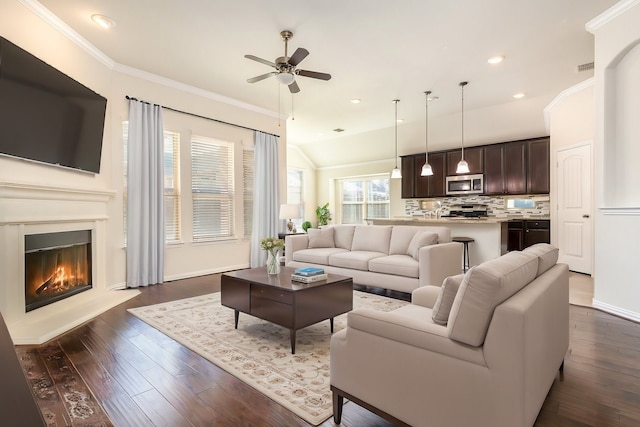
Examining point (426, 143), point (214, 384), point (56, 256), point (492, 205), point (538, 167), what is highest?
point (426, 143)

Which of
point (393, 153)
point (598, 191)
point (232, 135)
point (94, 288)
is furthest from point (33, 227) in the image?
point (393, 153)

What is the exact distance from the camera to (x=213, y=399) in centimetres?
202

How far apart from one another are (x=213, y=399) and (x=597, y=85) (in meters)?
4.84

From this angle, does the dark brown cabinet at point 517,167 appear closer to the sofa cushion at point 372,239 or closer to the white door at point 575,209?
the white door at point 575,209

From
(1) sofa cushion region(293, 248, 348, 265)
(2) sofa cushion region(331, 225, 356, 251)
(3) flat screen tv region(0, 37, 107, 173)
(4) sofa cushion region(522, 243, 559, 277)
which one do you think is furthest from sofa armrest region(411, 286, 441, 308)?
(3) flat screen tv region(0, 37, 107, 173)

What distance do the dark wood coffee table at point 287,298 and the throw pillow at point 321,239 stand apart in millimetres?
2043

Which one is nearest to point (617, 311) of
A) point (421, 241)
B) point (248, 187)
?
point (421, 241)

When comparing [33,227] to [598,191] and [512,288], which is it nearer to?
[512,288]

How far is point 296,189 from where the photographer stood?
10.2 metres

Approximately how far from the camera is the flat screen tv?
9.39 ft

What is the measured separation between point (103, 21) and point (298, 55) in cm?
211

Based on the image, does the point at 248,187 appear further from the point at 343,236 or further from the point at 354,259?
the point at 354,259

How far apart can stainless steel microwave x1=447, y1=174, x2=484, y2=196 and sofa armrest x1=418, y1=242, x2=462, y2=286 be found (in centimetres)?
402

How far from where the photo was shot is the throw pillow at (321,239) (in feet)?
17.7
